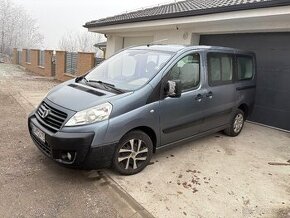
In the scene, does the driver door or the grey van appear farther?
the driver door

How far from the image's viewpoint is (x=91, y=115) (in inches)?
138

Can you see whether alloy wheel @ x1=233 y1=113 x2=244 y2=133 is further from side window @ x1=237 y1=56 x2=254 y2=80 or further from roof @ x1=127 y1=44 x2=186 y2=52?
roof @ x1=127 y1=44 x2=186 y2=52

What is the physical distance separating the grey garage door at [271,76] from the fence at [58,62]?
744cm

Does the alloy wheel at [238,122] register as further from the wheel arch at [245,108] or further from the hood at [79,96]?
the hood at [79,96]

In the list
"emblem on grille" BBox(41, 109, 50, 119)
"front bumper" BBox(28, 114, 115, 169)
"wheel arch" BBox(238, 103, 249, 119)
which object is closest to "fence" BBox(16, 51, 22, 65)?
"wheel arch" BBox(238, 103, 249, 119)

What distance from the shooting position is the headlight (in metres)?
3.47

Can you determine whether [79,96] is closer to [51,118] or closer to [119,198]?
[51,118]

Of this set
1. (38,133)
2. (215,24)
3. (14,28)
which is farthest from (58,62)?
(14,28)

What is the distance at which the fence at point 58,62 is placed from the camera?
13180 millimetres

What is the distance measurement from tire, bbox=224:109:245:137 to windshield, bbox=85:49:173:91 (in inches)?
94.8

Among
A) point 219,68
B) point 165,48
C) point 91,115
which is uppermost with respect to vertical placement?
point 165,48

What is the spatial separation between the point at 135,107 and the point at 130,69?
937 millimetres

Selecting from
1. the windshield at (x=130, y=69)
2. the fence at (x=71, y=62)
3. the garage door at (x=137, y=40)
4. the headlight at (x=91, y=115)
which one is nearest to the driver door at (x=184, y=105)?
the windshield at (x=130, y=69)

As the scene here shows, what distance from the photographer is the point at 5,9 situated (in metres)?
47.3
